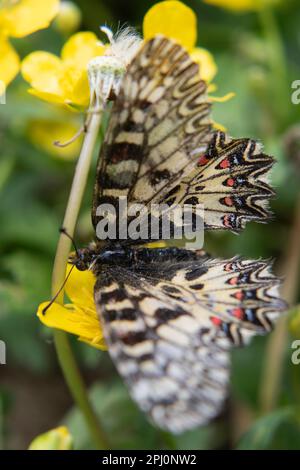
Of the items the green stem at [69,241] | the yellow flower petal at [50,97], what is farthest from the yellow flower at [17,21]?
the green stem at [69,241]

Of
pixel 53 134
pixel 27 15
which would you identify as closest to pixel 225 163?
pixel 27 15

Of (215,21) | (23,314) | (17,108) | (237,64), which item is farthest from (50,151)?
(215,21)

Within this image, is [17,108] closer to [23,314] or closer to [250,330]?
[23,314]

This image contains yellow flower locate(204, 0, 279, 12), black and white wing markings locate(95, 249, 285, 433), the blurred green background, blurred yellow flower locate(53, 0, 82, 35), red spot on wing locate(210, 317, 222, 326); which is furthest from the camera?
yellow flower locate(204, 0, 279, 12)

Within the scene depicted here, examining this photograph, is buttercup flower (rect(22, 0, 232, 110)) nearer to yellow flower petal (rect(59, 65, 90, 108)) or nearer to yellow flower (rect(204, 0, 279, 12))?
yellow flower petal (rect(59, 65, 90, 108))

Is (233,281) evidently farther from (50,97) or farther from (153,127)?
(50,97)

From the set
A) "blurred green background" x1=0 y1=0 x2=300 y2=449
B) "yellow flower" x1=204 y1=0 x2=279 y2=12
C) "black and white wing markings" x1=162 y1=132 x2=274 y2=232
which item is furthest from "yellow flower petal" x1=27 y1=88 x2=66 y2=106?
"yellow flower" x1=204 y1=0 x2=279 y2=12
